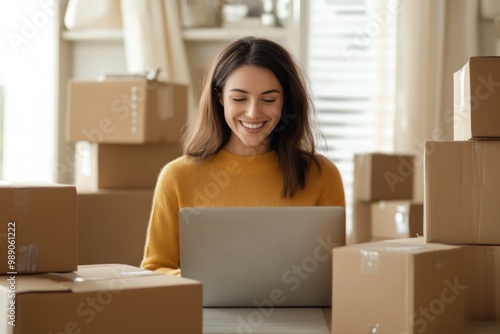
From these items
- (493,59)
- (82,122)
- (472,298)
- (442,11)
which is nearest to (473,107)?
(493,59)

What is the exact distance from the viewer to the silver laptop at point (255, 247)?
5.27ft

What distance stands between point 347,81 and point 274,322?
2.41m

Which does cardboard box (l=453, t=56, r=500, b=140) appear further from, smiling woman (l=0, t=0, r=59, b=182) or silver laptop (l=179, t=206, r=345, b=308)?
smiling woman (l=0, t=0, r=59, b=182)

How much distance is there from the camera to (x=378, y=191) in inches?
133

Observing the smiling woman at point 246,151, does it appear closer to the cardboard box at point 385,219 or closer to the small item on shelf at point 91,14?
the cardboard box at point 385,219

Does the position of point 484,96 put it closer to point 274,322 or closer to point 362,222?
point 274,322

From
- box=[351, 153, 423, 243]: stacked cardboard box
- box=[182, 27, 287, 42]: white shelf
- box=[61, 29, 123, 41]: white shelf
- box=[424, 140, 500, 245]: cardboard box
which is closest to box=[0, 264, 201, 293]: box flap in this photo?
box=[424, 140, 500, 245]: cardboard box

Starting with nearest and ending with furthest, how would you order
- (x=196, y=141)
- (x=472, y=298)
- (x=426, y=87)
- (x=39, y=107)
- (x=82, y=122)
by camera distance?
(x=472, y=298)
(x=196, y=141)
(x=82, y=122)
(x=426, y=87)
(x=39, y=107)

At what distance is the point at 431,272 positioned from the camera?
145cm

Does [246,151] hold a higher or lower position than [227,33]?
lower

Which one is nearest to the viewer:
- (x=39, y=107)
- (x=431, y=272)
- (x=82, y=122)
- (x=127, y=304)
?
(x=127, y=304)

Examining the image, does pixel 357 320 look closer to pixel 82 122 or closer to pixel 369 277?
pixel 369 277

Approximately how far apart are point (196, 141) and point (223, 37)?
1.51 metres

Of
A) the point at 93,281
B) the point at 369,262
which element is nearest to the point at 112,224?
the point at 93,281
